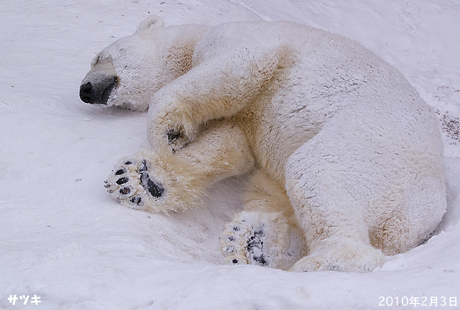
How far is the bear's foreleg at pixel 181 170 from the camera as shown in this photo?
2.69 m

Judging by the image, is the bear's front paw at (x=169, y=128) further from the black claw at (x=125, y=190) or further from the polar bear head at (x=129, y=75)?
the polar bear head at (x=129, y=75)

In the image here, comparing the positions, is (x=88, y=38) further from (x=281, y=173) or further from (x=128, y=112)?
(x=281, y=173)

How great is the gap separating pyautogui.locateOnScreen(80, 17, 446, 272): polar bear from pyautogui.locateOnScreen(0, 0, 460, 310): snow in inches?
8.0

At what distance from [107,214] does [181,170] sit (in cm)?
64

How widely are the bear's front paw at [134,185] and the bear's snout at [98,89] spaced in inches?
46.0

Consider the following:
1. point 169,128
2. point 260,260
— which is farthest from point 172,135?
point 260,260

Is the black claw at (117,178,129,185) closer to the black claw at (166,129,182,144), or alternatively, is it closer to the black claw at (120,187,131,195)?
the black claw at (120,187,131,195)

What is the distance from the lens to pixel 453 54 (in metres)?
6.27

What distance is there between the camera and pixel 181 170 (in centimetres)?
299

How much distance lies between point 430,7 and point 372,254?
6.21 m

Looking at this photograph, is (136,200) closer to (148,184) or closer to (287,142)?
(148,184)

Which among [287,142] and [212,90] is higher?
[212,90]

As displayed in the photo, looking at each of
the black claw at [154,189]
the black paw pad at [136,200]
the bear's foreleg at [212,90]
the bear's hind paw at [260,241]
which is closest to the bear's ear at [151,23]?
the bear's foreleg at [212,90]

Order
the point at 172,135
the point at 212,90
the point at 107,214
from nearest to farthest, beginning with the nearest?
the point at 107,214 → the point at 212,90 → the point at 172,135
